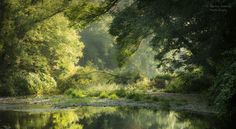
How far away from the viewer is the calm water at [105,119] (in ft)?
43.7

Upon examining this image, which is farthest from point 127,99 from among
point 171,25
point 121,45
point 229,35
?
point 229,35

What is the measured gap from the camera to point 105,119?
1477cm

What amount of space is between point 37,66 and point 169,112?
44.2 feet

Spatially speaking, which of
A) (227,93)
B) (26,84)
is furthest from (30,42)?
(227,93)

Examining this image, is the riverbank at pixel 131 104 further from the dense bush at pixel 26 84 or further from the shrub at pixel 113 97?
the dense bush at pixel 26 84

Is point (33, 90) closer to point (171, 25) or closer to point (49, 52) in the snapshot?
point (49, 52)

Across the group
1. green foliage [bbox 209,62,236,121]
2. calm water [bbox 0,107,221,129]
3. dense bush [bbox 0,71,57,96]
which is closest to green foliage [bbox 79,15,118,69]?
dense bush [bbox 0,71,57,96]

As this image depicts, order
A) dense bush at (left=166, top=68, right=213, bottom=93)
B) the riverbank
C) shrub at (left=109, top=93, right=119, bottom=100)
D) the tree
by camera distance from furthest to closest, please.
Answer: the tree, dense bush at (left=166, top=68, right=213, bottom=93), shrub at (left=109, top=93, right=119, bottom=100), the riverbank

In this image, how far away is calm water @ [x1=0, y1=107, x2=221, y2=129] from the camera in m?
13.3

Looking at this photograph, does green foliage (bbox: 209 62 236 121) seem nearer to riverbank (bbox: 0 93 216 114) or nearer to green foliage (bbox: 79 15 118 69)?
riverbank (bbox: 0 93 216 114)

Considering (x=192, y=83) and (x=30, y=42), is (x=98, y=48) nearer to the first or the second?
(x=30, y=42)

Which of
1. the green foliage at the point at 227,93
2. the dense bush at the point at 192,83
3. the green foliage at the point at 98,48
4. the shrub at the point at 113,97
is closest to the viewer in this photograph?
the green foliage at the point at 227,93

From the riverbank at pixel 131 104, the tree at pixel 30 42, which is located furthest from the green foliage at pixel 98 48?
the riverbank at pixel 131 104

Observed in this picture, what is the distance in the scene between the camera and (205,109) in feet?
56.7
